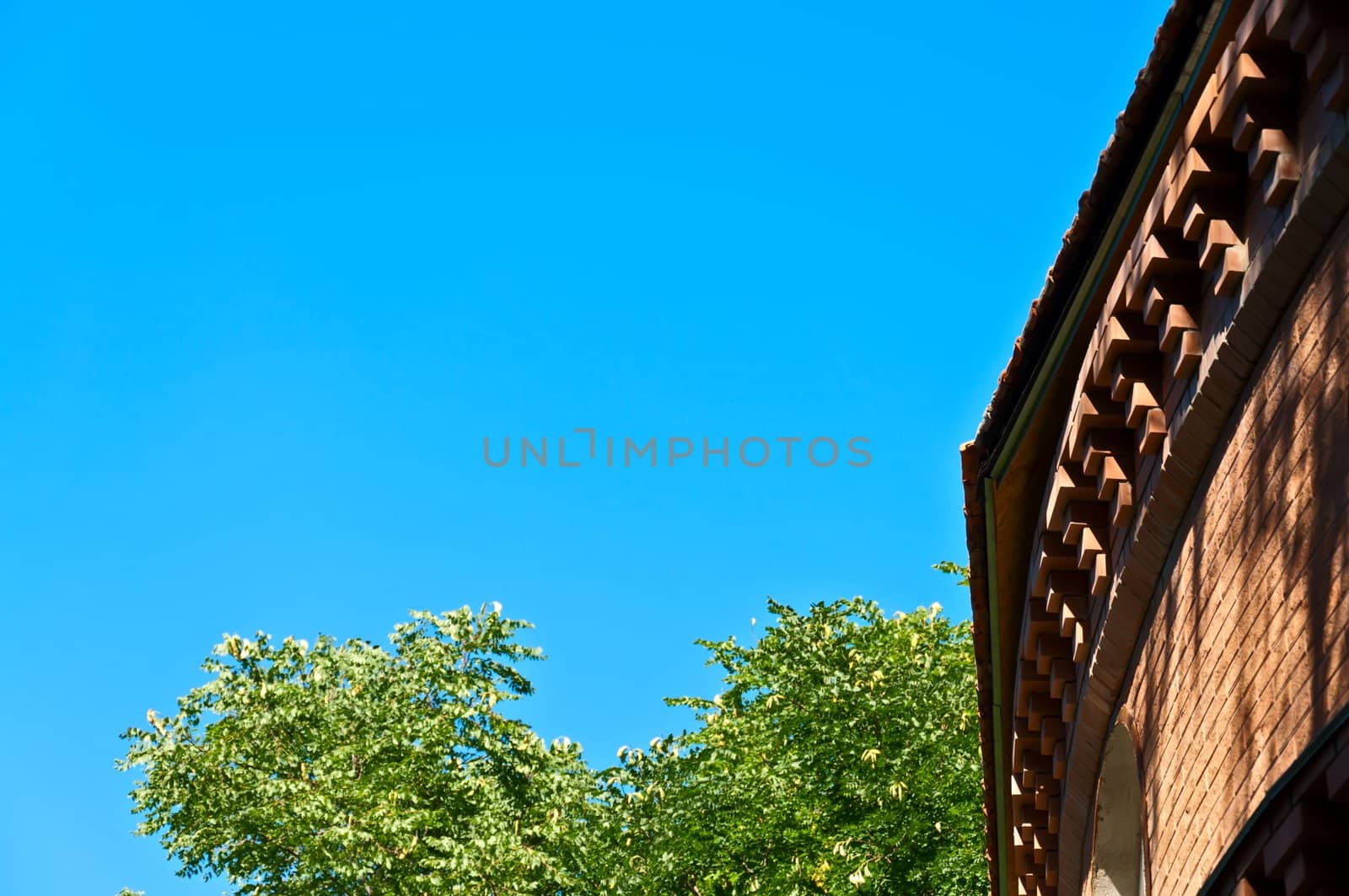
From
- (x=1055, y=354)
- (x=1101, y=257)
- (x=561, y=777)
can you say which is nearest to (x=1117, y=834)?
(x=1055, y=354)

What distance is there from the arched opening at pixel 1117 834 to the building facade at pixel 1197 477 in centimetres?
1

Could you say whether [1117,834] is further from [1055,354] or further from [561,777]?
[561,777]

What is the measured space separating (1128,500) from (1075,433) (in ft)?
1.63

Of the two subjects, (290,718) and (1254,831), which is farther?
(290,718)

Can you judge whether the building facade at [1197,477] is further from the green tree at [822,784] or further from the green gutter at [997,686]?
the green tree at [822,784]

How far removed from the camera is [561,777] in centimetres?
3222

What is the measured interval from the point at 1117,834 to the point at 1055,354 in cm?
299

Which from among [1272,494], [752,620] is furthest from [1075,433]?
[752,620]

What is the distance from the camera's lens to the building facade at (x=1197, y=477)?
586 cm

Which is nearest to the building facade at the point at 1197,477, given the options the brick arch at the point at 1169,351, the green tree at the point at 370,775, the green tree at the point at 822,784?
the brick arch at the point at 1169,351

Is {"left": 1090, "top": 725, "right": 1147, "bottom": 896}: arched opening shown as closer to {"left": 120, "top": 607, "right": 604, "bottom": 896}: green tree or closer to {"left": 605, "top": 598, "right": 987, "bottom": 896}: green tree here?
{"left": 605, "top": 598, "right": 987, "bottom": 896}: green tree

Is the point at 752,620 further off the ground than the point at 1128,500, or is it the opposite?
the point at 752,620

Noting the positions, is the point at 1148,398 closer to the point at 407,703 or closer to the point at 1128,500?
the point at 1128,500

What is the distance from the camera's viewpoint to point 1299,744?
5902 millimetres
